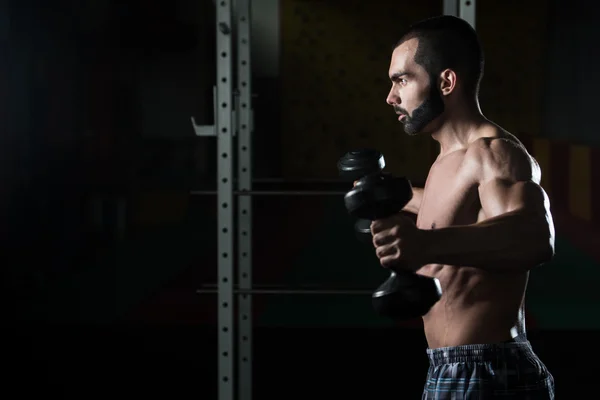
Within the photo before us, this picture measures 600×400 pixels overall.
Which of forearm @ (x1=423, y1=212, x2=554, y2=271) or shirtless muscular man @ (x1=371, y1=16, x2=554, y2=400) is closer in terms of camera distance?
forearm @ (x1=423, y1=212, x2=554, y2=271)

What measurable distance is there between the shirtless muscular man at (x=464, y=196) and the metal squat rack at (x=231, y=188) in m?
0.97

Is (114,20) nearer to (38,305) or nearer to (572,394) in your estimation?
(38,305)

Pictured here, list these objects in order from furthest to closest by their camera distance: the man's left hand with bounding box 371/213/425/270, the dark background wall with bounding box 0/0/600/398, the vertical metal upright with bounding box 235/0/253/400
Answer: the dark background wall with bounding box 0/0/600/398
the vertical metal upright with bounding box 235/0/253/400
the man's left hand with bounding box 371/213/425/270

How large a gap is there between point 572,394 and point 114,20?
333 centimetres

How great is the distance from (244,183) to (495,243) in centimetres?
169

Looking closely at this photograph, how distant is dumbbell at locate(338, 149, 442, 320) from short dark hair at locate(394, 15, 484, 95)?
27 cm

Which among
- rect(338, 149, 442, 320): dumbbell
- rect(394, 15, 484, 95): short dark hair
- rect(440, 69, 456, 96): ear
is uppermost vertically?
rect(394, 15, 484, 95): short dark hair

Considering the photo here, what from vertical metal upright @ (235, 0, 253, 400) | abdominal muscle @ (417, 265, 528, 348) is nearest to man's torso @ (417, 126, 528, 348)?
abdominal muscle @ (417, 265, 528, 348)

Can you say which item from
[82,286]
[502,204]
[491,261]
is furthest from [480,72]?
[82,286]

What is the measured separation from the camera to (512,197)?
1168 millimetres

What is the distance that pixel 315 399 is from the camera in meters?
3.41

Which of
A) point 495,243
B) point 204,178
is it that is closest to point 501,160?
point 495,243

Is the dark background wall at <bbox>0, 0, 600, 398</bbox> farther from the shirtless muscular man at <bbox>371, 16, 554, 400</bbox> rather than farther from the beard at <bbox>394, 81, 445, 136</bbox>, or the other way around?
the beard at <bbox>394, 81, 445, 136</bbox>

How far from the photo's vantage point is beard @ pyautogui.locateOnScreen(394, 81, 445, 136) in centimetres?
134
